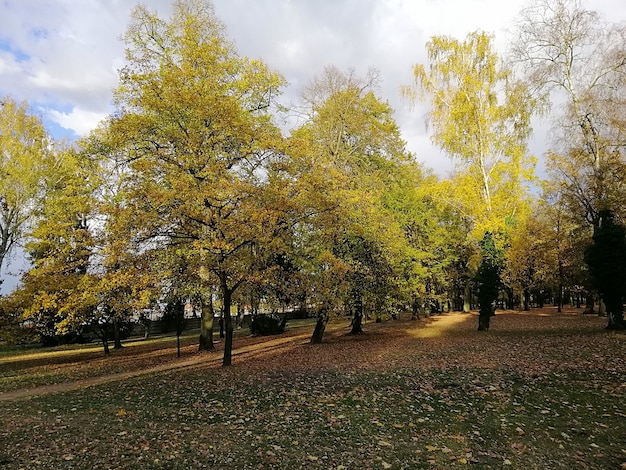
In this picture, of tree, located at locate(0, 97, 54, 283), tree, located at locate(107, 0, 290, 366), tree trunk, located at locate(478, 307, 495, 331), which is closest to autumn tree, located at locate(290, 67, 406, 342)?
tree, located at locate(107, 0, 290, 366)

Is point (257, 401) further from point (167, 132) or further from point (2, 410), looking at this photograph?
point (167, 132)

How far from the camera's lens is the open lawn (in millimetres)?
5488

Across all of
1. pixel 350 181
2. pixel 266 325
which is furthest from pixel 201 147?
pixel 266 325

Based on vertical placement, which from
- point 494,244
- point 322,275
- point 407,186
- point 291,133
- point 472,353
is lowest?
point 472,353

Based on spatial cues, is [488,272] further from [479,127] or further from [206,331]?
[206,331]

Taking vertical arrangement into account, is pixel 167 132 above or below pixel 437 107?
below

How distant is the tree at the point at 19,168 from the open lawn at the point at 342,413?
13.8 m

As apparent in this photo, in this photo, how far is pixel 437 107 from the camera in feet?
68.9

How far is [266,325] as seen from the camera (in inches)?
1125

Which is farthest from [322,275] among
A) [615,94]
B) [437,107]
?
[615,94]

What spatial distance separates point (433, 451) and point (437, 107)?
1893cm

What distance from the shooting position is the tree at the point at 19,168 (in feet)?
77.2

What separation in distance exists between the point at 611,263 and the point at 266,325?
68.0ft

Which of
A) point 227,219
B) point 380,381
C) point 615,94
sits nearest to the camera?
point 380,381
